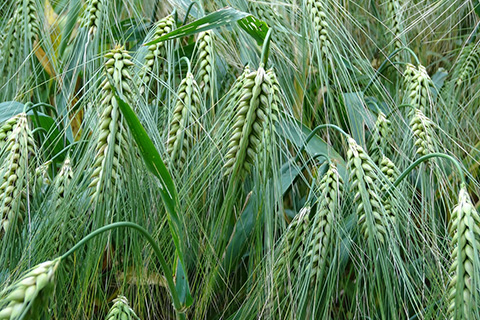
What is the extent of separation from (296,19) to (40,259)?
604 millimetres

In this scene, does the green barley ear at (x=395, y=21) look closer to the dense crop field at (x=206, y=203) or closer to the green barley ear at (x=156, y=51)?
the dense crop field at (x=206, y=203)

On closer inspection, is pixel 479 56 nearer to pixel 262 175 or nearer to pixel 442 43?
pixel 442 43

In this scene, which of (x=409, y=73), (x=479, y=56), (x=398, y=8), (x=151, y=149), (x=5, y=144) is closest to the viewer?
(x=151, y=149)


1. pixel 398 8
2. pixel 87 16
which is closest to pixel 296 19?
pixel 398 8

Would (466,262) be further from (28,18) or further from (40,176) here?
(28,18)

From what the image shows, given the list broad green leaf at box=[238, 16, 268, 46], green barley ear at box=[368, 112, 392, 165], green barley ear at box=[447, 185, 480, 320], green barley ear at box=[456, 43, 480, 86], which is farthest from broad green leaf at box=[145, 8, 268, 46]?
green barley ear at box=[456, 43, 480, 86]

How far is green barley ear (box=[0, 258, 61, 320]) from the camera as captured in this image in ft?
1.32

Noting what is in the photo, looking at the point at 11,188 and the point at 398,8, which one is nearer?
the point at 11,188

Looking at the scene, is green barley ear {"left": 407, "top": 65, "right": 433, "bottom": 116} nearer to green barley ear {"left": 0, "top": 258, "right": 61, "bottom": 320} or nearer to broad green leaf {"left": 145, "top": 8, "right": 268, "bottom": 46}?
broad green leaf {"left": 145, "top": 8, "right": 268, "bottom": 46}

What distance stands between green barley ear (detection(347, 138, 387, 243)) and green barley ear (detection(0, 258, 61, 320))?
1.12ft

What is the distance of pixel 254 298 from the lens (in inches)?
26.6

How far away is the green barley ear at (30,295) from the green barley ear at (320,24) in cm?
50

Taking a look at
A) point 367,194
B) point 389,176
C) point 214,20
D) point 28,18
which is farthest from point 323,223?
point 28,18

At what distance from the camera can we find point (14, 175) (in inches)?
24.7
